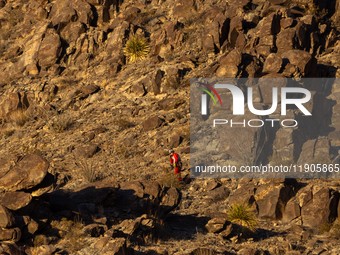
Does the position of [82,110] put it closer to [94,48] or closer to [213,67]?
[94,48]

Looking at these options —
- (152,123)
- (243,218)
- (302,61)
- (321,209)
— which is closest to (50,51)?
(152,123)

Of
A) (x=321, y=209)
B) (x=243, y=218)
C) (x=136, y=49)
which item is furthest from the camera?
(x=136, y=49)

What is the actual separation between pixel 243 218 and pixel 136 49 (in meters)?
14.5

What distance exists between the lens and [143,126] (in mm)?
17516

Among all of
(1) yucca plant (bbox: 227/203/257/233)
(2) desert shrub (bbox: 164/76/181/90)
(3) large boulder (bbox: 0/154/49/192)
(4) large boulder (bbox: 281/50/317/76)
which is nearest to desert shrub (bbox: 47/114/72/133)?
(2) desert shrub (bbox: 164/76/181/90)

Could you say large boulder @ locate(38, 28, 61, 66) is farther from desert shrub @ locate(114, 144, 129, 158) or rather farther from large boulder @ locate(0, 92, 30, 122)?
desert shrub @ locate(114, 144, 129, 158)

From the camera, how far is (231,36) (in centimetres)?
2081

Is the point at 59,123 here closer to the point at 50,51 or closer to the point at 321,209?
the point at 50,51

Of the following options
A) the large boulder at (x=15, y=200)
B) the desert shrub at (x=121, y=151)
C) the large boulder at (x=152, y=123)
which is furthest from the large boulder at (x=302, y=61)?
the large boulder at (x=15, y=200)

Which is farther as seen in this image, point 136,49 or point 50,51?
point 50,51

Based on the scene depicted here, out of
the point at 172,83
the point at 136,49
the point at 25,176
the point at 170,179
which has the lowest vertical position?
the point at 170,179

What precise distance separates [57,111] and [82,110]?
1.44m

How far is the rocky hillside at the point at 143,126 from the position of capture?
8.70 m

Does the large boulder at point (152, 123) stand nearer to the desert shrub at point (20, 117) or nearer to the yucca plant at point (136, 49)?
the yucca plant at point (136, 49)
